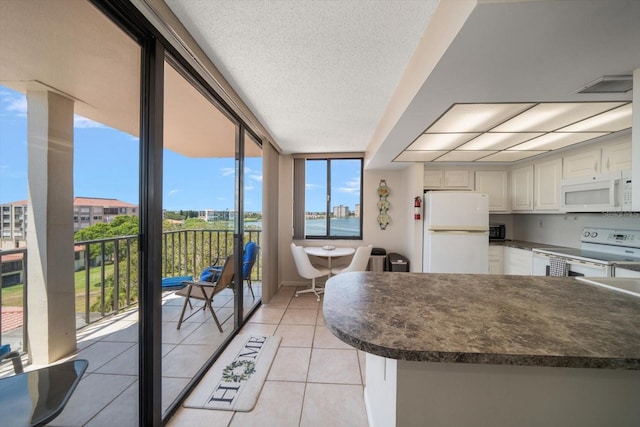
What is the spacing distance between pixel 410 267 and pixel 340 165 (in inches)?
86.2

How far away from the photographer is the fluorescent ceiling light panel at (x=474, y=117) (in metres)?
1.79

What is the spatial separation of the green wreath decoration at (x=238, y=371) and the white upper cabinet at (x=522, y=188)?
14.2 ft

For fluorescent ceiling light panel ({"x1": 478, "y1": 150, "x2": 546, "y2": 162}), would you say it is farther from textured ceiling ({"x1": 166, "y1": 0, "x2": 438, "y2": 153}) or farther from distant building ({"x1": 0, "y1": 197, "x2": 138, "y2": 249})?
distant building ({"x1": 0, "y1": 197, "x2": 138, "y2": 249})

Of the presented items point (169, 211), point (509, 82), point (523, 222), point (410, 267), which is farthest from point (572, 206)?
point (169, 211)

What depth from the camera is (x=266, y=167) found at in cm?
335

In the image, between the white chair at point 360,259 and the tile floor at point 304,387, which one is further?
the white chair at point 360,259

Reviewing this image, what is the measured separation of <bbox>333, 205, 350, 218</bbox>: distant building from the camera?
4.45m

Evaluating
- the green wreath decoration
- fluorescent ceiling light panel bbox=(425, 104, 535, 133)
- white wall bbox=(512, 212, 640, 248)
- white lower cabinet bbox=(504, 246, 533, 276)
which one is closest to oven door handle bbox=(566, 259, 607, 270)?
white lower cabinet bbox=(504, 246, 533, 276)

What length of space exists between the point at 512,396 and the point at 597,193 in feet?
9.88

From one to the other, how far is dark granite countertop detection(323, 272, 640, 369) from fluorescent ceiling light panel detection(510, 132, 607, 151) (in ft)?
6.30

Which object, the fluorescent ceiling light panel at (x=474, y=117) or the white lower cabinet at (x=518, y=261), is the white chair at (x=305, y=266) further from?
the white lower cabinet at (x=518, y=261)

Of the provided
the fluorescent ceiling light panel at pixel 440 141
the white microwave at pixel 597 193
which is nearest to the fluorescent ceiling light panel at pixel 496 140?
the fluorescent ceiling light panel at pixel 440 141

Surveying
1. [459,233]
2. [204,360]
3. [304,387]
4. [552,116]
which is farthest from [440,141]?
[204,360]

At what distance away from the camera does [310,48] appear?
4.96 feet
